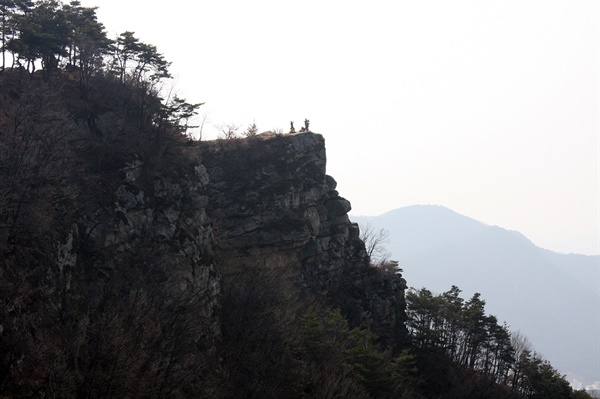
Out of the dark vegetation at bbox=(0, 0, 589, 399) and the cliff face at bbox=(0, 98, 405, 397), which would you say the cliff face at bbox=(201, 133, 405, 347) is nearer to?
the cliff face at bbox=(0, 98, 405, 397)

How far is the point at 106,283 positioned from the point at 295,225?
78.1ft

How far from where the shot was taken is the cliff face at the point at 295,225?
147 feet

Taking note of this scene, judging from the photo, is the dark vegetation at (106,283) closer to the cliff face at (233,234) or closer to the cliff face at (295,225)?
the cliff face at (233,234)

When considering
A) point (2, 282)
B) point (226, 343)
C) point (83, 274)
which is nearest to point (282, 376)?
point (226, 343)

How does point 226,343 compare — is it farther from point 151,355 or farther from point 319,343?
point 151,355

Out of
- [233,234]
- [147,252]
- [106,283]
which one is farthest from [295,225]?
[106,283]

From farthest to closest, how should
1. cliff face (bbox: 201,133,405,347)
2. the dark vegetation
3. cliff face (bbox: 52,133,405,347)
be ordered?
cliff face (bbox: 201,133,405,347), cliff face (bbox: 52,133,405,347), the dark vegetation

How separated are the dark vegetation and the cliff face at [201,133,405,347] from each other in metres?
3.33

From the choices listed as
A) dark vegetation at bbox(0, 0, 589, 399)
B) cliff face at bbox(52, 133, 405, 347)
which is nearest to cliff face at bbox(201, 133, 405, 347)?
cliff face at bbox(52, 133, 405, 347)

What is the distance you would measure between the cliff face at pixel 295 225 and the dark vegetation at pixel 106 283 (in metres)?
3.33

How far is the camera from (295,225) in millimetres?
47219

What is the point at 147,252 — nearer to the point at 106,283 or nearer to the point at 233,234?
the point at 106,283

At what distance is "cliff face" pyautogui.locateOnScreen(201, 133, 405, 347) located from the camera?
44.9 meters

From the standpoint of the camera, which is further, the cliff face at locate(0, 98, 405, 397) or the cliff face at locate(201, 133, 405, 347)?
the cliff face at locate(201, 133, 405, 347)
